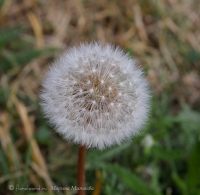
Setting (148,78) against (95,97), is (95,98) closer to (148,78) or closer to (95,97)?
(95,97)

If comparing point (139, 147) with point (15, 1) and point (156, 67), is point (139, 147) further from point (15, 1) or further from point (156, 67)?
point (15, 1)

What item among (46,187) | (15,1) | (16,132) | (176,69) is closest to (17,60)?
(16,132)

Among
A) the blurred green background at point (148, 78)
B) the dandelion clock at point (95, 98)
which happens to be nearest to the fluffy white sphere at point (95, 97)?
the dandelion clock at point (95, 98)

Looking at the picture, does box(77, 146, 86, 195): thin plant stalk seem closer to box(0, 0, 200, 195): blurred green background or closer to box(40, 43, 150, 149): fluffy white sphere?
box(40, 43, 150, 149): fluffy white sphere

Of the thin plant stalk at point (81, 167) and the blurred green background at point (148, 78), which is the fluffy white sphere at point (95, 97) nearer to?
the thin plant stalk at point (81, 167)

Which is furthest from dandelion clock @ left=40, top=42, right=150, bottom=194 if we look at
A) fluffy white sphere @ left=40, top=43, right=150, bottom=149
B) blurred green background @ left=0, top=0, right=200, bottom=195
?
blurred green background @ left=0, top=0, right=200, bottom=195

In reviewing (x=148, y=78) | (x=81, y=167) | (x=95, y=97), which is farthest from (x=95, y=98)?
(x=148, y=78)

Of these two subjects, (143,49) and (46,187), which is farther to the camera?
(143,49)
